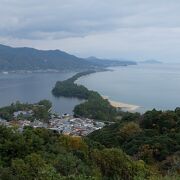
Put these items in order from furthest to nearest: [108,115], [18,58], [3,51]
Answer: [3,51]
[18,58]
[108,115]

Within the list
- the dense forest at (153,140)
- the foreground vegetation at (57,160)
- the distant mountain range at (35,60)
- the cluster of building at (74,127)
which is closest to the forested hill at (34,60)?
the distant mountain range at (35,60)

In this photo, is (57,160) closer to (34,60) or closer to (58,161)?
(58,161)

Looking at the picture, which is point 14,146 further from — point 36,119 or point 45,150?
point 36,119

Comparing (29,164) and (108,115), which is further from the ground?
(29,164)

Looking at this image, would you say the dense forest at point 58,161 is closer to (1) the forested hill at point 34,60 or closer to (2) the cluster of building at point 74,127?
(2) the cluster of building at point 74,127

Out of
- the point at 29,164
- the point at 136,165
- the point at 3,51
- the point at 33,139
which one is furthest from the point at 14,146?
the point at 3,51

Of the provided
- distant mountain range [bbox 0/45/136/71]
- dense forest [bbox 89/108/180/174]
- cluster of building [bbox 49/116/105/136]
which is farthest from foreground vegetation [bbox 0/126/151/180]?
distant mountain range [bbox 0/45/136/71]
